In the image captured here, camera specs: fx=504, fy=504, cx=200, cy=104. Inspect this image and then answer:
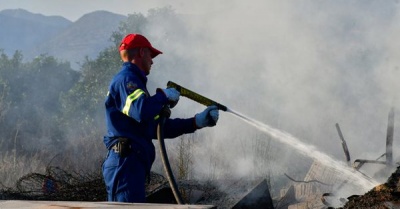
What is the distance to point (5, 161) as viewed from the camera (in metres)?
9.64

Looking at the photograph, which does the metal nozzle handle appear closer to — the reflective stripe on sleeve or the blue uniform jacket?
the blue uniform jacket

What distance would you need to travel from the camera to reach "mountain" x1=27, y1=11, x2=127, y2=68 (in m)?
128

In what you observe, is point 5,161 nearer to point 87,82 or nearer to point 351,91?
point 351,91

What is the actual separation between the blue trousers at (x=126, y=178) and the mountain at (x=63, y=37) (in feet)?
393

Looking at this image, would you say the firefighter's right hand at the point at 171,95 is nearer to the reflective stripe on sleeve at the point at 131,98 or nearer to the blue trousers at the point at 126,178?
the reflective stripe on sleeve at the point at 131,98

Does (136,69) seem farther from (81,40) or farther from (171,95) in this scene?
(81,40)

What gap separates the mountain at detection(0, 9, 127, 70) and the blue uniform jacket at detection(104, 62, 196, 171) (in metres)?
120

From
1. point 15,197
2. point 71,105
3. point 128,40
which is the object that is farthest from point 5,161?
point 71,105

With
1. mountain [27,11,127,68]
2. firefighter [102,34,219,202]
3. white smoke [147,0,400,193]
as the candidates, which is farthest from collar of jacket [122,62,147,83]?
mountain [27,11,127,68]

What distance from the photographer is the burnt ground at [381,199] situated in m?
3.11

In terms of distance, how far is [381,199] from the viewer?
3213 millimetres

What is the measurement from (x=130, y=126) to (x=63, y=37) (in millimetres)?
142870

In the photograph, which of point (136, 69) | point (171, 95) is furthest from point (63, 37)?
point (171, 95)

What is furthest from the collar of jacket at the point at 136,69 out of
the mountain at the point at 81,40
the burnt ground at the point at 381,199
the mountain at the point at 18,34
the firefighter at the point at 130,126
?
the mountain at the point at 18,34
